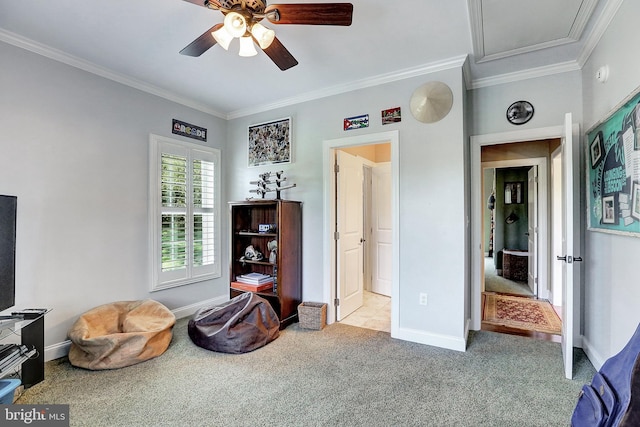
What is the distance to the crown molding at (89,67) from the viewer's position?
7.58ft

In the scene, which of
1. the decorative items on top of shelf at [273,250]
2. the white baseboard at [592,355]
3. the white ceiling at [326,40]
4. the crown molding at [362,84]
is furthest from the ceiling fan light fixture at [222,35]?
the white baseboard at [592,355]

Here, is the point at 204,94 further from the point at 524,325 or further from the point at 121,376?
the point at 524,325

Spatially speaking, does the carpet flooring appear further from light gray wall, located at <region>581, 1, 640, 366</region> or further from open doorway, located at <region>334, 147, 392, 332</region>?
open doorway, located at <region>334, 147, 392, 332</region>

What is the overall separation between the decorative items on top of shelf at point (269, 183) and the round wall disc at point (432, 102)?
1.53m

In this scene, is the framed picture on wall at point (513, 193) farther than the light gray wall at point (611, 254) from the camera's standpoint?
Yes

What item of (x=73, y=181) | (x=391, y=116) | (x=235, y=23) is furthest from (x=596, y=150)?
(x=73, y=181)

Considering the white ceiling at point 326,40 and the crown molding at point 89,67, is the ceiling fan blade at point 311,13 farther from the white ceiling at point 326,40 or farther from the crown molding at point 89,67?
the crown molding at point 89,67

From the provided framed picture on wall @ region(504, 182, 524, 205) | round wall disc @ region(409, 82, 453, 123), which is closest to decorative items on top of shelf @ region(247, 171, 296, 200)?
round wall disc @ region(409, 82, 453, 123)

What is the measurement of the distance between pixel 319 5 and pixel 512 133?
233cm

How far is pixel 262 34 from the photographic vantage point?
1.77 meters

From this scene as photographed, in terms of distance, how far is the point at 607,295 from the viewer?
2176mm

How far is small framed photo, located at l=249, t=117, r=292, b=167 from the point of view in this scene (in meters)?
3.60

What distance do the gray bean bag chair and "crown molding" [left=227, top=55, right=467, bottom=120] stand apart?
2.27 meters

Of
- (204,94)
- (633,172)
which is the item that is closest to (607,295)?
(633,172)
